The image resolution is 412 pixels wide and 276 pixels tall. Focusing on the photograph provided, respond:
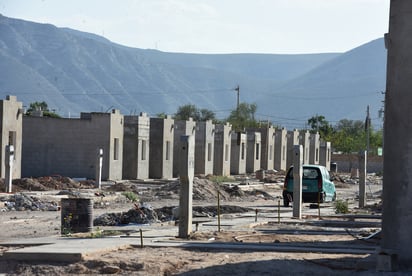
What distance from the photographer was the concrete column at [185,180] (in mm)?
18812

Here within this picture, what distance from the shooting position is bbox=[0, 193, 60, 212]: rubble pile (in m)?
33.9

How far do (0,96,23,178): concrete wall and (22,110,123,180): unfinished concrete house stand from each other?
7968 millimetres

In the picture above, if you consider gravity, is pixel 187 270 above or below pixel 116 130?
below

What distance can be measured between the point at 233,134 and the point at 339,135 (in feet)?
215

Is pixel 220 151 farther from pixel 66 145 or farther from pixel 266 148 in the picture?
pixel 66 145

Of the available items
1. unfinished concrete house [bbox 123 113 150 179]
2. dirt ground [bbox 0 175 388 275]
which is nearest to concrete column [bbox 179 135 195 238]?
dirt ground [bbox 0 175 388 275]

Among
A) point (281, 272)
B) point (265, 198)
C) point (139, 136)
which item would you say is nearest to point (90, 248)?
point (281, 272)

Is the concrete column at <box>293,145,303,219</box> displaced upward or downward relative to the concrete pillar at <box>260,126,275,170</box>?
downward

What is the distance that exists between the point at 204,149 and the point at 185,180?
56.1m

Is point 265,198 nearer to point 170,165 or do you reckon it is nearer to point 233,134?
point 170,165

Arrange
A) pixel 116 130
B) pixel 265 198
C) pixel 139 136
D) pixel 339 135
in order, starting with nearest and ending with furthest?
pixel 265 198
pixel 116 130
pixel 139 136
pixel 339 135

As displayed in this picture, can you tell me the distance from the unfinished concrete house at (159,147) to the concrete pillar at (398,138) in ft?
173

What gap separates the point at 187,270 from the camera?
46.4 ft

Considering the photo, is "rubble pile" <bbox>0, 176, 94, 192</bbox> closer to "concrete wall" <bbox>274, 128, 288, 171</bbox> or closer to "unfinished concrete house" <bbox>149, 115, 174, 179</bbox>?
"unfinished concrete house" <bbox>149, 115, 174, 179</bbox>
